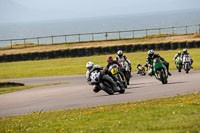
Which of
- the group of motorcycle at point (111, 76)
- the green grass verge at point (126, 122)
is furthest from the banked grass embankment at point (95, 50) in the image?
the green grass verge at point (126, 122)

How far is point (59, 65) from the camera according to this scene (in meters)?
42.1

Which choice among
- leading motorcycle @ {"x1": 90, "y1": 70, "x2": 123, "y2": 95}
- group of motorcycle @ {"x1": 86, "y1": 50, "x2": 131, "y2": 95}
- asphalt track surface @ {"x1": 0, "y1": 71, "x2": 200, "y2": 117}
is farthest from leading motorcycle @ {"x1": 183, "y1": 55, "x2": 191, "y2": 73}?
leading motorcycle @ {"x1": 90, "y1": 70, "x2": 123, "y2": 95}

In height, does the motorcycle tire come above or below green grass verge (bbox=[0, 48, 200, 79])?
below

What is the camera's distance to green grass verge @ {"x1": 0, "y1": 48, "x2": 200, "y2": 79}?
3572 centimetres

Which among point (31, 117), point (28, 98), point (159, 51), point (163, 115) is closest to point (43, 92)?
point (28, 98)

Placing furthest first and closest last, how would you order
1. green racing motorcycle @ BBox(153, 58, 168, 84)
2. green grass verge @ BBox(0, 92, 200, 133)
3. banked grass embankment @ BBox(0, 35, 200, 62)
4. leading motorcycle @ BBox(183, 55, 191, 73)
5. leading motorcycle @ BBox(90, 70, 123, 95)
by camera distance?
banked grass embankment @ BBox(0, 35, 200, 62) < leading motorcycle @ BBox(183, 55, 191, 73) < green racing motorcycle @ BBox(153, 58, 168, 84) < leading motorcycle @ BBox(90, 70, 123, 95) < green grass verge @ BBox(0, 92, 200, 133)

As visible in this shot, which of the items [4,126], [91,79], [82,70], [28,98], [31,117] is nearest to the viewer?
[4,126]

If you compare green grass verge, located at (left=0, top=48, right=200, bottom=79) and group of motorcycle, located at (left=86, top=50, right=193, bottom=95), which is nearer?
group of motorcycle, located at (left=86, top=50, right=193, bottom=95)

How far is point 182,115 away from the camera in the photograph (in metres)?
9.83

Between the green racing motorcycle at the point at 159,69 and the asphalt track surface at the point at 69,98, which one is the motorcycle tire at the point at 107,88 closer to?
the asphalt track surface at the point at 69,98

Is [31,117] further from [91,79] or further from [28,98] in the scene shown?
[28,98]

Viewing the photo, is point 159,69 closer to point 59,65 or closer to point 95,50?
point 59,65

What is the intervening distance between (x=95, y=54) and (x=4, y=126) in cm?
3524

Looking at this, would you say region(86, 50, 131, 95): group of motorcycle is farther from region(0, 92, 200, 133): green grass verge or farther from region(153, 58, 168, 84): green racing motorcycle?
region(0, 92, 200, 133): green grass verge
